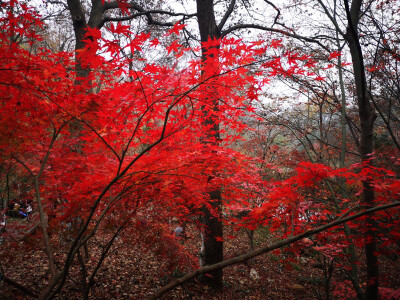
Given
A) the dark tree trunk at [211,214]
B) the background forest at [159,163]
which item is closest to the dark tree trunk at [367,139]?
the background forest at [159,163]

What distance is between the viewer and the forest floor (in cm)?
469

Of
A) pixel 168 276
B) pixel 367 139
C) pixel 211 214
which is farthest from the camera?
pixel 168 276

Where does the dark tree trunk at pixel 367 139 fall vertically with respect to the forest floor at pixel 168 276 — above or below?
above

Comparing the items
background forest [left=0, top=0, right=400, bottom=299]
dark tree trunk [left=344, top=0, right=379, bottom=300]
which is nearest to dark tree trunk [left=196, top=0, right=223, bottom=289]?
background forest [left=0, top=0, right=400, bottom=299]

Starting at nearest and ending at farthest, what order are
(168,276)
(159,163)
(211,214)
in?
1. (159,163)
2. (211,214)
3. (168,276)

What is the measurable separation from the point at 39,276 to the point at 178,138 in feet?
16.1

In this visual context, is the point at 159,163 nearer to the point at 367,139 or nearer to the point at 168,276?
the point at 367,139

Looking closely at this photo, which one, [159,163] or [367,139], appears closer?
[159,163]

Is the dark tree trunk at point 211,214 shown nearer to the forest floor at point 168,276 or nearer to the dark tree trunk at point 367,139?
the forest floor at point 168,276

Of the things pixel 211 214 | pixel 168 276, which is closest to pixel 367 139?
pixel 211 214

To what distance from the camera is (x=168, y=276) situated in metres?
5.99

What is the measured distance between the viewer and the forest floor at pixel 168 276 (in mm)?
4691

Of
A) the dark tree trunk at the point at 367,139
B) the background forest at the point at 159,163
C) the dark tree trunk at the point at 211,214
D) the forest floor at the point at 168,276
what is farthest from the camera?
the dark tree trunk at the point at 211,214

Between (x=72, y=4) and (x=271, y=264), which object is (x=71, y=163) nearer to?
(x=72, y=4)
